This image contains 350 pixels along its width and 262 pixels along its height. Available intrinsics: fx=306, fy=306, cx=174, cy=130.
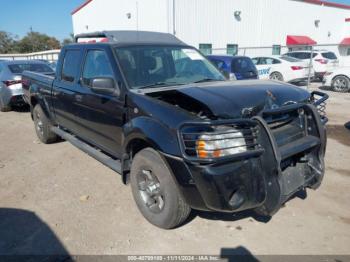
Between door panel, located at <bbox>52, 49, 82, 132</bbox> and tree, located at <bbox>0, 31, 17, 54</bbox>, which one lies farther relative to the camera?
tree, located at <bbox>0, 31, 17, 54</bbox>

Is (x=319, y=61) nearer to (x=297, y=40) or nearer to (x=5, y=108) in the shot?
(x=297, y=40)

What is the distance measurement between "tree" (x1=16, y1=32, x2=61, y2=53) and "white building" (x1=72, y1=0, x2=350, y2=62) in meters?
46.0

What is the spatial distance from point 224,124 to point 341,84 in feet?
43.5

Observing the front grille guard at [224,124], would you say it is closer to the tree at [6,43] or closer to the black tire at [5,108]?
the black tire at [5,108]

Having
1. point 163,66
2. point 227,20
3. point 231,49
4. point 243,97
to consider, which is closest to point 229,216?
point 243,97

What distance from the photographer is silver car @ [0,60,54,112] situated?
902 centimetres

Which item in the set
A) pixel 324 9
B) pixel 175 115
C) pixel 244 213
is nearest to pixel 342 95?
pixel 244 213

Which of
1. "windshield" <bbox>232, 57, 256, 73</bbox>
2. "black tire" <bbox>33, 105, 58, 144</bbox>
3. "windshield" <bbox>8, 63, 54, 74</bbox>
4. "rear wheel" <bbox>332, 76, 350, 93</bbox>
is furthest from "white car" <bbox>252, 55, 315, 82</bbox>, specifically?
"black tire" <bbox>33, 105, 58, 144</bbox>

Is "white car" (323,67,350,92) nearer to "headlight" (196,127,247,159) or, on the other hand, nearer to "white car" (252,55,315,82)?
"white car" (252,55,315,82)

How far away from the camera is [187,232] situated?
3270 millimetres

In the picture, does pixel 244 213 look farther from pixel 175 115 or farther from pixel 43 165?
pixel 43 165

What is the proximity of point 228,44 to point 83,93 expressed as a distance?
72.9ft

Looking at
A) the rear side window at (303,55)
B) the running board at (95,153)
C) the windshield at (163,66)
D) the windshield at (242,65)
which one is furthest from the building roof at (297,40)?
the running board at (95,153)

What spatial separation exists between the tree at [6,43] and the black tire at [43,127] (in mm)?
79192
